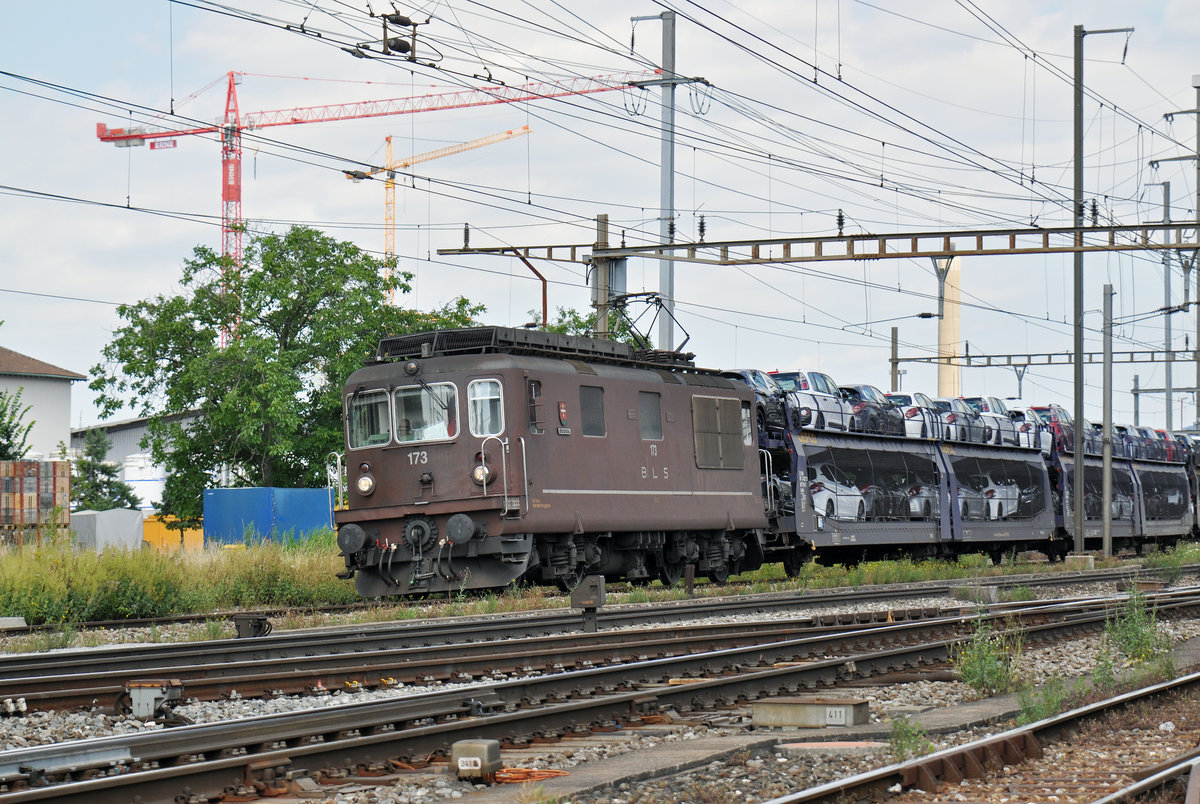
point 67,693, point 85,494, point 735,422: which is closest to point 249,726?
point 67,693

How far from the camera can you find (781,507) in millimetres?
26562

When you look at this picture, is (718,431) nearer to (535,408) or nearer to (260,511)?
(535,408)

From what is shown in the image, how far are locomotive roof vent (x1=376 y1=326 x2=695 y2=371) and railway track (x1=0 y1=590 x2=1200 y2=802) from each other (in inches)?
316

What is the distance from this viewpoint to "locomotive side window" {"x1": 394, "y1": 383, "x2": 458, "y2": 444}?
19.4 meters

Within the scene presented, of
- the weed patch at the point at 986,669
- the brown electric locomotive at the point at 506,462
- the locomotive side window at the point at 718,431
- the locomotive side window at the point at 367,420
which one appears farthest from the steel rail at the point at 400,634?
the weed patch at the point at 986,669

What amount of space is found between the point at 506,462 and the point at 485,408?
32.9 inches

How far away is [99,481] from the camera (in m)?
70.1

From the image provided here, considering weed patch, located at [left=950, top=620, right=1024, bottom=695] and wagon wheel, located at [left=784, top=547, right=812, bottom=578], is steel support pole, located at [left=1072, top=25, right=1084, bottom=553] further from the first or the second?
weed patch, located at [left=950, top=620, right=1024, bottom=695]

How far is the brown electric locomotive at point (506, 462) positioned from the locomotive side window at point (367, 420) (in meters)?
0.02

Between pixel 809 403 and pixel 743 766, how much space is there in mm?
19707

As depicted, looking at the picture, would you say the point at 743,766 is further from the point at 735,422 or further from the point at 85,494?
the point at 85,494

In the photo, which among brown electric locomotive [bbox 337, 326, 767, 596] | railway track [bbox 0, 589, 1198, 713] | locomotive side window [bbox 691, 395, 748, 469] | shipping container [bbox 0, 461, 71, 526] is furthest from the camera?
shipping container [bbox 0, 461, 71, 526]

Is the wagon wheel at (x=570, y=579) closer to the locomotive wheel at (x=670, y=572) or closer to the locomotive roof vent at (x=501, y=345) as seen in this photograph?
the locomotive wheel at (x=670, y=572)

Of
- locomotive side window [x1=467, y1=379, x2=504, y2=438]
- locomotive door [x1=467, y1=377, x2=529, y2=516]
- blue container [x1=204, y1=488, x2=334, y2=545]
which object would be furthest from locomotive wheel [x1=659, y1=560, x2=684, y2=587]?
blue container [x1=204, y1=488, x2=334, y2=545]
